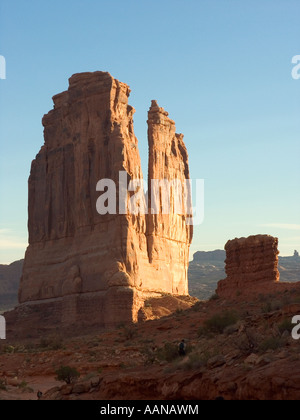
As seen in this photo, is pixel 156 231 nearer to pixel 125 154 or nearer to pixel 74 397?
pixel 125 154

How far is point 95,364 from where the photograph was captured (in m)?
35.2

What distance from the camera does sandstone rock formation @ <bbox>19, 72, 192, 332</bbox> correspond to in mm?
62750

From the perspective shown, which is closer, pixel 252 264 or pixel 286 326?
pixel 286 326

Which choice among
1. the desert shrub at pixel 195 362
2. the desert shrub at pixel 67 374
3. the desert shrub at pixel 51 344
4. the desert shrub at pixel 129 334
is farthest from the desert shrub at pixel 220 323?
the desert shrub at pixel 51 344

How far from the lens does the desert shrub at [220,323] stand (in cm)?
3231

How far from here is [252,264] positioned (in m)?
42.8

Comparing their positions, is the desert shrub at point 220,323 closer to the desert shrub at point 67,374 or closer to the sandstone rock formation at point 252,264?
the desert shrub at point 67,374

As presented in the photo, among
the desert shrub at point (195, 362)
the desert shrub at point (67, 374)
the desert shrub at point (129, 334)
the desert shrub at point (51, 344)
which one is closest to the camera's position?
the desert shrub at point (195, 362)

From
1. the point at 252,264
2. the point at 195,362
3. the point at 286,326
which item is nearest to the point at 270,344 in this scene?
the point at 195,362

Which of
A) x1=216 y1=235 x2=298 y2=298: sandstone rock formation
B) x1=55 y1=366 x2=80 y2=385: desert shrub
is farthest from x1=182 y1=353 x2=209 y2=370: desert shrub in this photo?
x1=216 y1=235 x2=298 y2=298: sandstone rock formation

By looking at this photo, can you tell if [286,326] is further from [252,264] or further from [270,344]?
[252,264]

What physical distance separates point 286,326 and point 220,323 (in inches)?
384

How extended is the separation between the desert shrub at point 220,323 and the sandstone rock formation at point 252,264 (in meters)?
8.12

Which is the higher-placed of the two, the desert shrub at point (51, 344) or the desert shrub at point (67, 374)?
the desert shrub at point (51, 344)
